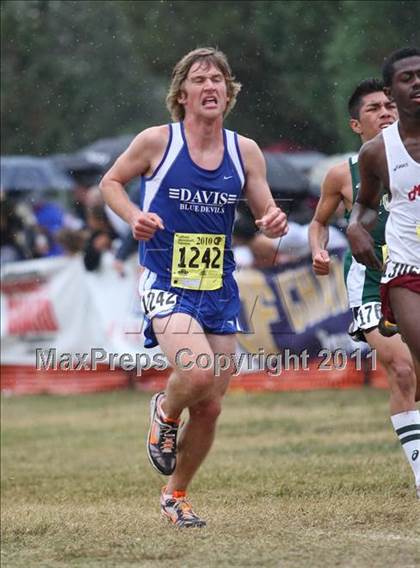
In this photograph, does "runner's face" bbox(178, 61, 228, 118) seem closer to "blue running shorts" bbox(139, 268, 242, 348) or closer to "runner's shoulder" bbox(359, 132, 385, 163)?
"blue running shorts" bbox(139, 268, 242, 348)

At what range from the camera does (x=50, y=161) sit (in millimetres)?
23938

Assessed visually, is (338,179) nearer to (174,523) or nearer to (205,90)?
(205,90)

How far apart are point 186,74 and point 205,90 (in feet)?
0.54

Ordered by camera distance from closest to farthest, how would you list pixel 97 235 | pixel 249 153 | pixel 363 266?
pixel 249 153
pixel 363 266
pixel 97 235

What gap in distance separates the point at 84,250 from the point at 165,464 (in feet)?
31.3

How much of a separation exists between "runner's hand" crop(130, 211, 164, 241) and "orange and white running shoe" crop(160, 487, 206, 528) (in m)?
1.45

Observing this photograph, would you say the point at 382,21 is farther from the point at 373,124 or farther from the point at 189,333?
the point at 189,333

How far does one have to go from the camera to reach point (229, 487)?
29.9 feet

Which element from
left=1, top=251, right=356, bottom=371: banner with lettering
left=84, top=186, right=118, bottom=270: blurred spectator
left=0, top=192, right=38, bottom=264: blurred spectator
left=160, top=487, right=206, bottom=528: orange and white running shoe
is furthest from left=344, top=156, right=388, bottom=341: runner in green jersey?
left=84, top=186, right=118, bottom=270: blurred spectator

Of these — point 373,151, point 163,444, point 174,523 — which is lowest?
point 174,523

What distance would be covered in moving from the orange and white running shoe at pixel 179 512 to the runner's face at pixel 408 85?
2.40m

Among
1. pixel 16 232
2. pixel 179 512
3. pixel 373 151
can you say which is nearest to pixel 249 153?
pixel 373 151

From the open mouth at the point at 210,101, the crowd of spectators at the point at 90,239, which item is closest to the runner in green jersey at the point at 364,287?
the open mouth at the point at 210,101

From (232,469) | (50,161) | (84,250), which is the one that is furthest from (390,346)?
(50,161)
